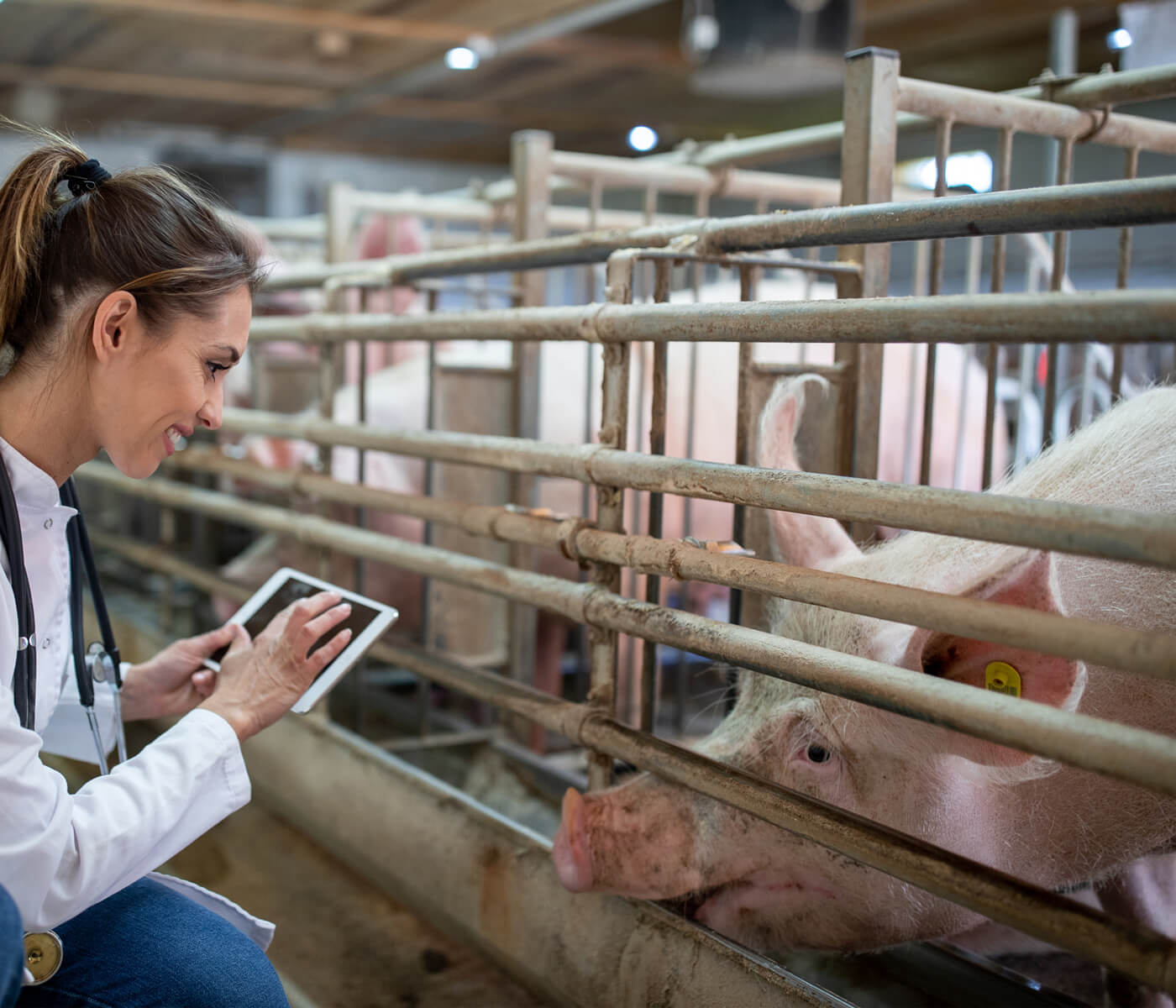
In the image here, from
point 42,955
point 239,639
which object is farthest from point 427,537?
point 42,955

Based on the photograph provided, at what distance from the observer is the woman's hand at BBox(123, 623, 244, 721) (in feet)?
6.01

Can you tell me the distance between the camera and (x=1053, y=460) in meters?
1.80

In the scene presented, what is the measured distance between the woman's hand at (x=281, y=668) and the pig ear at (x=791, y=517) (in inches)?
26.5

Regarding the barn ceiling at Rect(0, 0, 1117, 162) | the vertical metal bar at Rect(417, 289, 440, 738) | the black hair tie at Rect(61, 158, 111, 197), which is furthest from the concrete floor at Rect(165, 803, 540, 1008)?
the barn ceiling at Rect(0, 0, 1117, 162)

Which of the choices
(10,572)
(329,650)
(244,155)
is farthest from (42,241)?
(244,155)

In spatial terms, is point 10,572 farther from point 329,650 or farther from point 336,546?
point 336,546

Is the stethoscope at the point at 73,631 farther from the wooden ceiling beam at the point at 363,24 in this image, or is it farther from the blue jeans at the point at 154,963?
the wooden ceiling beam at the point at 363,24

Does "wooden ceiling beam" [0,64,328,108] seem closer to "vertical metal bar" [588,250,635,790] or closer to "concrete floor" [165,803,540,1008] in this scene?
"concrete floor" [165,803,540,1008]

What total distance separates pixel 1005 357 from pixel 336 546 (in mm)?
3733

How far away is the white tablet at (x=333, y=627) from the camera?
1.58m

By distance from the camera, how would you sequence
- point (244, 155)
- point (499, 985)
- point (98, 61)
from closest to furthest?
point (499, 985)
point (98, 61)
point (244, 155)

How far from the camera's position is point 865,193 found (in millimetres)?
2004

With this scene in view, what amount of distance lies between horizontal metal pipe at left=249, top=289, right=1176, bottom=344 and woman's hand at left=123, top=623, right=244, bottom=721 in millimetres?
698

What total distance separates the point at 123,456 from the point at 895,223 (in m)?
1.03
